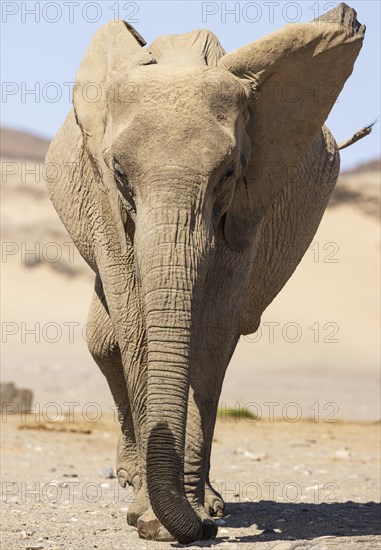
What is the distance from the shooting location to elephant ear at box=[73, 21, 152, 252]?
7.54 m

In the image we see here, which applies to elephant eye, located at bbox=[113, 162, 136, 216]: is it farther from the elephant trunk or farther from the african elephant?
the elephant trunk

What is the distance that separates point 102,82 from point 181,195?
1196mm

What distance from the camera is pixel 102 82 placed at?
307 inches

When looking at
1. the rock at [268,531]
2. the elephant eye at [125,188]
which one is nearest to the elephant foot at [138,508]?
the rock at [268,531]

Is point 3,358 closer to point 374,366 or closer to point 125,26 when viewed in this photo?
point 374,366

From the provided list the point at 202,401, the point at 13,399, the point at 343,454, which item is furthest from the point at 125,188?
the point at 13,399

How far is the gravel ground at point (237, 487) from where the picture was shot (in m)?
7.84

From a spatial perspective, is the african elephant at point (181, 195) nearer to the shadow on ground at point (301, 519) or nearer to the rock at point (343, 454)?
the shadow on ground at point (301, 519)

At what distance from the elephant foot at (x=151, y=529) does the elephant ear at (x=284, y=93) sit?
1.50 m

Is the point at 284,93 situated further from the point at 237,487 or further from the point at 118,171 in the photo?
the point at 237,487

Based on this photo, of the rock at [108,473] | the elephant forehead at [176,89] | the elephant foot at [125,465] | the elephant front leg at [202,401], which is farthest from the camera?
the rock at [108,473]

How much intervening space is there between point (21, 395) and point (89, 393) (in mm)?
8607

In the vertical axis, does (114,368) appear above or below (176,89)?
below

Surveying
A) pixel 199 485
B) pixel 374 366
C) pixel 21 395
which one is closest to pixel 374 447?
pixel 21 395
